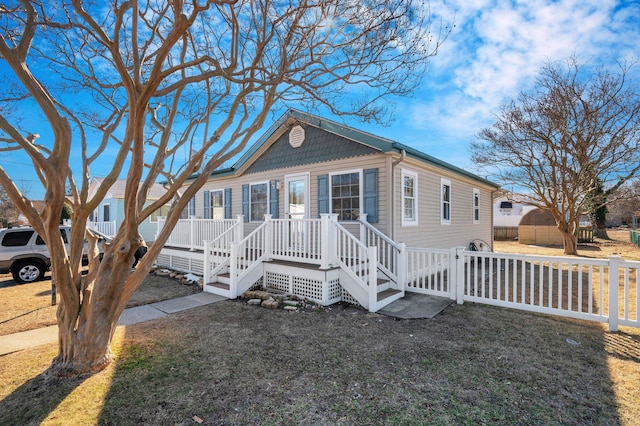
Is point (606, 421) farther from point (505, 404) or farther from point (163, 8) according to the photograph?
point (163, 8)

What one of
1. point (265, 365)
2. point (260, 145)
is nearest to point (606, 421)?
Result: point (265, 365)

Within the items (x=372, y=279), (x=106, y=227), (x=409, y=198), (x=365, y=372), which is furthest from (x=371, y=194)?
(x=106, y=227)

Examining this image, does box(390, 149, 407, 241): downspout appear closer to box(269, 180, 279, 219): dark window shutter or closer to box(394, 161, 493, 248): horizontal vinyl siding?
box(394, 161, 493, 248): horizontal vinyl siding

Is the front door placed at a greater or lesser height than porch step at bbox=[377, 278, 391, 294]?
greater

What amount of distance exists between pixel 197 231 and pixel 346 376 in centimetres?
759

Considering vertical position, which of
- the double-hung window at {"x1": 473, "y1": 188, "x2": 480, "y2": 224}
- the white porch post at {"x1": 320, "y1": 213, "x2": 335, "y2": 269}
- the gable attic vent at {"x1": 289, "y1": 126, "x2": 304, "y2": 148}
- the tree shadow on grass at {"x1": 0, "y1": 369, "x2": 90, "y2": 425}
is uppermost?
the gable attic vent at {"x1": 289, "y1": 126, "x2": 304, "y2": 148}

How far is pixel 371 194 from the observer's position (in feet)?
25.2

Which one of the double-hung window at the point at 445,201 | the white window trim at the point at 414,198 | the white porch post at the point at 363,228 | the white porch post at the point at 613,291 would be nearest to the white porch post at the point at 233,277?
the white porch post at the point at 363,228

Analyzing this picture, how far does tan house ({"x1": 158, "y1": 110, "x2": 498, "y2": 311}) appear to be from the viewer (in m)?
6.53

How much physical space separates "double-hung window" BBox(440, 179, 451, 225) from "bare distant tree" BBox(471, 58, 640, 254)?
801 centimetres

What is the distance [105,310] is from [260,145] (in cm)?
729

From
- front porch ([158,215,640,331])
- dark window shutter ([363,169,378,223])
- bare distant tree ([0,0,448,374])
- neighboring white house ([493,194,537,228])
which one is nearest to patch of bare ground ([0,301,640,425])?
bare distant tree ([0,0,448,374])

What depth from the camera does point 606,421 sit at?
269cm

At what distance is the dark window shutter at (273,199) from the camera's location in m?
9.74
